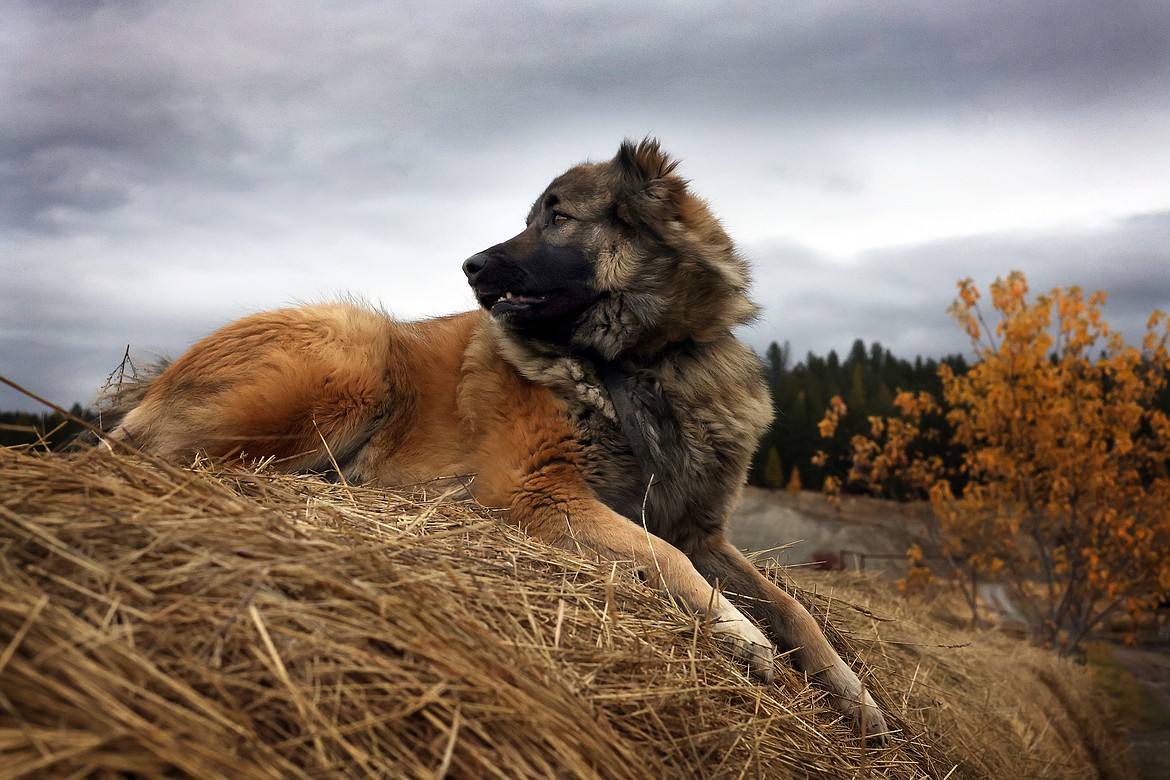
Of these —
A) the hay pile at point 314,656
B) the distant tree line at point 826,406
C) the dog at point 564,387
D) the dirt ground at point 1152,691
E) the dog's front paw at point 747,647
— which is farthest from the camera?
the distant tree line at point 826,406

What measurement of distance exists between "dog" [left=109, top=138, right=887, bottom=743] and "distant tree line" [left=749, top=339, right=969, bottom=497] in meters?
14.7

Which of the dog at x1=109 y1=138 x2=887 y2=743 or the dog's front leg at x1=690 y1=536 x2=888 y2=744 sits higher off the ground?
the dog at x1=109 y1=138 x2=887 y2=743

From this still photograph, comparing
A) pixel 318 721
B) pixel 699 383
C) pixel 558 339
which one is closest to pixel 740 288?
pixel 699 383

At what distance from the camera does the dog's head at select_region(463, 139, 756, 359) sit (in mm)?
3561

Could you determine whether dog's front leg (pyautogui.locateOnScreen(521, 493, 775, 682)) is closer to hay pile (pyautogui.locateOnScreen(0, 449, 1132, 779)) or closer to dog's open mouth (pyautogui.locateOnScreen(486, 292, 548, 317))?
hay pile (pyautogui.locateOnScreen(0, 449, 1132, 779))

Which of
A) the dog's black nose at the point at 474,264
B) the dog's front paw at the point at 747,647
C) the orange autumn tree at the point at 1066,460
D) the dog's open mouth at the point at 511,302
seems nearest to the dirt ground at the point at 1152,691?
the orange autumn tree at the point at 1066,460

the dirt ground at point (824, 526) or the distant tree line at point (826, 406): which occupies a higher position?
the distant tree line at point (826, 406)

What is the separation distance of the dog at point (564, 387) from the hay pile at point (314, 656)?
949 mm

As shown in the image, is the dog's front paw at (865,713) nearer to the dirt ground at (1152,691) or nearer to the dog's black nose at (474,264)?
the dog's black nose at (474,264)

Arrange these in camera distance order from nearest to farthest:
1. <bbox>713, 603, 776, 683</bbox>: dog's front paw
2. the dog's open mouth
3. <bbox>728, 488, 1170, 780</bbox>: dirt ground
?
<bbox>713, 603, 776, 683</bbox>: dog's front paw, the dog's open mouth, <bbox>728, 488, 1170, 780</bbox>: dirt ground

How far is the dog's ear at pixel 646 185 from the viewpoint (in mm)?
3658

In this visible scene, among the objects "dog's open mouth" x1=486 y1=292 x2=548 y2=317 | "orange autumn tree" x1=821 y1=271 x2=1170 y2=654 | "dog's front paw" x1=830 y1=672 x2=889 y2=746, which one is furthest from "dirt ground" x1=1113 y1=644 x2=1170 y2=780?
"dog's open mouth" x1=486 y1=292 x2=548 y2=317

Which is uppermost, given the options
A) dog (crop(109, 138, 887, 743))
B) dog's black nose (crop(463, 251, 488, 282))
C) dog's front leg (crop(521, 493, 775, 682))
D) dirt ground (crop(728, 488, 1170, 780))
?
dog's black nose (crop(463, 251, 488, 282))

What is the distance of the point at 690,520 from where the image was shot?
138 inches
